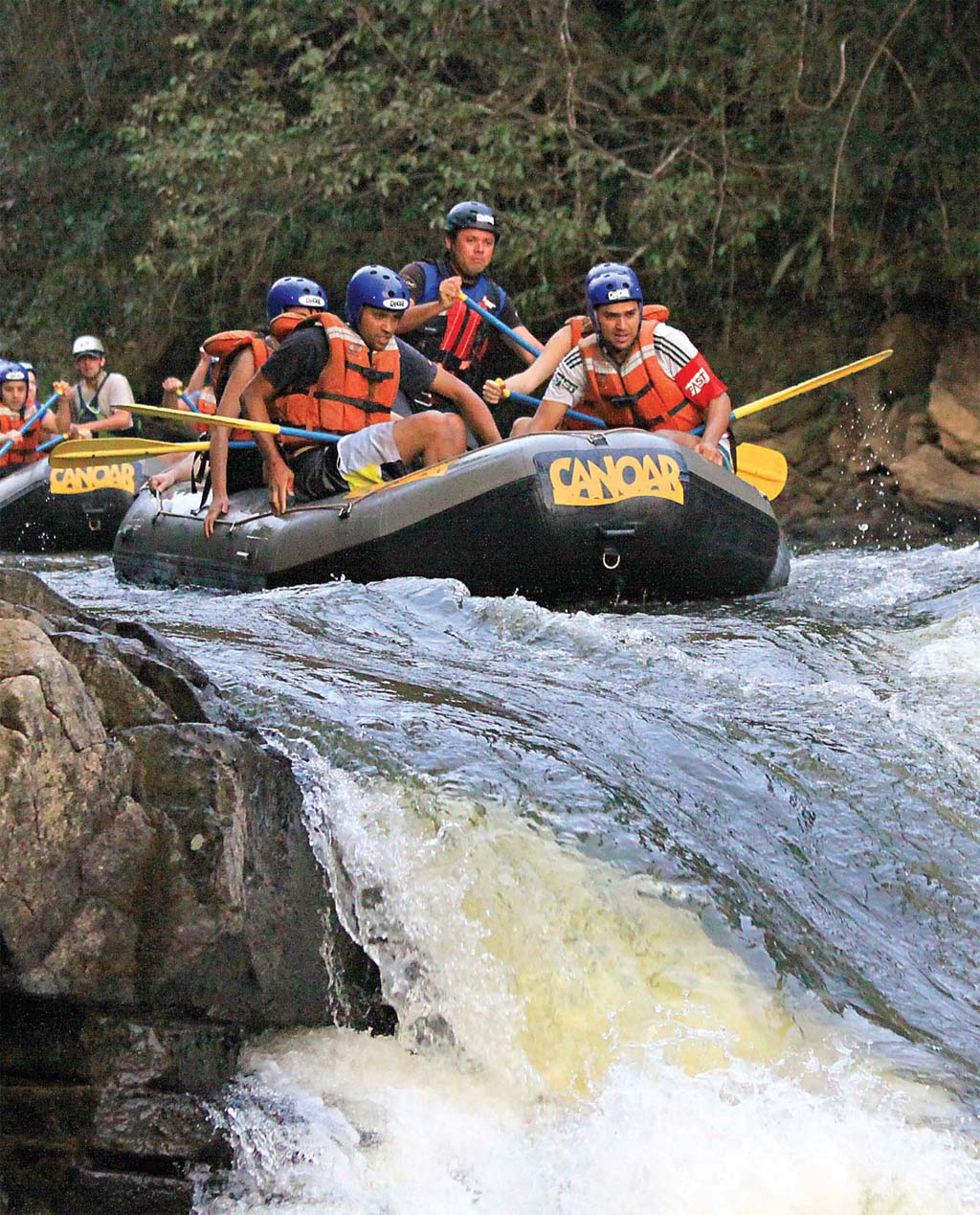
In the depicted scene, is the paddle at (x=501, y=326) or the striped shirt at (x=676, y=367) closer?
the striped shirt at (x=676, y=367)

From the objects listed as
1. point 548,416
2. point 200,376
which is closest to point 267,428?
point 548,416

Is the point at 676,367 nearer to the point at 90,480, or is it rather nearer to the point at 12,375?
the point at 90,480

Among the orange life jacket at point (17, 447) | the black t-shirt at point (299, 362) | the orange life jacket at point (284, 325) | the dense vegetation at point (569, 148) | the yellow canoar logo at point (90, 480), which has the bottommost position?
the yellow canoar logo at point (90, 480)

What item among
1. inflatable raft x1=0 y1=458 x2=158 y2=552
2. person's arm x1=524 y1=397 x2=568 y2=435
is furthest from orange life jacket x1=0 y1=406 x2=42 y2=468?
person's arm x1=524 y1=397 x2=568 y2=435

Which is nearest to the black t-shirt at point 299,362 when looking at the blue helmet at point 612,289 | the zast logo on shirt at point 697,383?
the blue helmet at point 612,289

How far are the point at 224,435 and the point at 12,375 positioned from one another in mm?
5099

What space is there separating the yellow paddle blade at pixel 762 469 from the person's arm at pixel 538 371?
91 centimetres

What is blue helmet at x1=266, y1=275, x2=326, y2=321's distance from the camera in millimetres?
7266

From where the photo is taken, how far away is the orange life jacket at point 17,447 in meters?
11.3

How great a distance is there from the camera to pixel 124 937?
286 centimetres

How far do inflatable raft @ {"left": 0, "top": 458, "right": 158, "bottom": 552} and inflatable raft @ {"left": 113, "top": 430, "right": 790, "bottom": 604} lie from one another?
401 centimetres

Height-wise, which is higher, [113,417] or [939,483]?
[113,417]

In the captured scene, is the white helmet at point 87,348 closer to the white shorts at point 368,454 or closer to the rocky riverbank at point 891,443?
the rocky riverbank at point 891,443

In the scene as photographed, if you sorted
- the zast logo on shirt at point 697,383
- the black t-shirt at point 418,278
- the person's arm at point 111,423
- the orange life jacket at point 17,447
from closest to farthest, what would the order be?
the zast logo on shirt at point 697,383 < the black t-shirt at point 418,278 < the orange life jacket at point 17,447 < the person's arm at point 111,423
